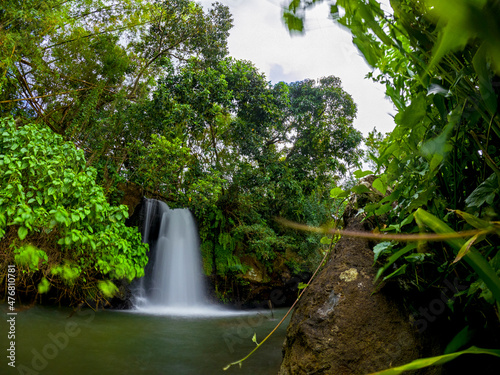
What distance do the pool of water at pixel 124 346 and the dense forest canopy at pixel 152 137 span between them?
69cm

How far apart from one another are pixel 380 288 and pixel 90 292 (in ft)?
17.2

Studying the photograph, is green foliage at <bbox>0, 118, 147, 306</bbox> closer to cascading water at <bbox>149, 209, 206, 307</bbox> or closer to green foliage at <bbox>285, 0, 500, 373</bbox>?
cascading water at <bbox>149, 209, 206, 307</bbox>

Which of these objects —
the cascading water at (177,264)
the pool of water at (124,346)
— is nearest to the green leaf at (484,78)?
the pool of water at (124,346)

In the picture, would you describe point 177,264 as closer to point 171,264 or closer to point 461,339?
point 171,264

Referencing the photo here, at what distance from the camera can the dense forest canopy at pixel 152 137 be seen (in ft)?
14.2

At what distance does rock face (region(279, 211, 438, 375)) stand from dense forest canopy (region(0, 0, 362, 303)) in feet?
11.2

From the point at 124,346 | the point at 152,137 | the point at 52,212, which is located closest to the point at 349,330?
the point at 124,346

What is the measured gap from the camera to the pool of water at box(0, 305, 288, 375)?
2.62 meters

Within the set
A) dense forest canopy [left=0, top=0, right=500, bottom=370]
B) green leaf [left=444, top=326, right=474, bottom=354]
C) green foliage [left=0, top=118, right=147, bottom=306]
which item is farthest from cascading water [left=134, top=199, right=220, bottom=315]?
green leaf [left=444, top=326, right=474, bottom=354]

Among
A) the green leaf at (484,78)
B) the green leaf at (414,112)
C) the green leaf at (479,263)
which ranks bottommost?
the green leaf at (479,263)

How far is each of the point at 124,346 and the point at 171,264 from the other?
190 inches

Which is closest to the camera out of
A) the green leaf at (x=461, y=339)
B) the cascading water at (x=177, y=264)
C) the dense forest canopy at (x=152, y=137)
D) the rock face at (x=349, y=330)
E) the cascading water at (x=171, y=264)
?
the green leaf at (x=461, y=339)

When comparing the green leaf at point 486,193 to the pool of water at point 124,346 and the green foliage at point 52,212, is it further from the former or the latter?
the green foliage at point 52,212

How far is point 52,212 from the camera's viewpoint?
11.6ft
